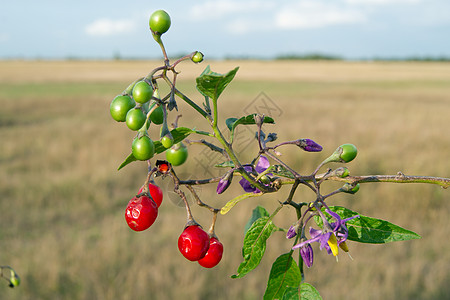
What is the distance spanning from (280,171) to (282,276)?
0.19 metres

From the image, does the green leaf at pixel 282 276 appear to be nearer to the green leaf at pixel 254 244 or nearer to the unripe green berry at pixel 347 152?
the green leaf at pixel 254 244

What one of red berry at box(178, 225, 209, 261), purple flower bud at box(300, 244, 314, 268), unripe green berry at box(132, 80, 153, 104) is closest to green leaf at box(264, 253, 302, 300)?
purple flower bud at box(300, 244, 314, 268)

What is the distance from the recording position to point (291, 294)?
0.66 meters

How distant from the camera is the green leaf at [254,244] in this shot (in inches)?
26.8

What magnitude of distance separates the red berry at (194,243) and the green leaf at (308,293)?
19 cm

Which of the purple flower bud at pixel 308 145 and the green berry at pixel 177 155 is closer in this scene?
the green berry at pixel 177 155

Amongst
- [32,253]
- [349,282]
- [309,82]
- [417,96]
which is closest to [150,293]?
[32,253]

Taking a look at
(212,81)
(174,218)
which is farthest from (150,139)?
(174,218)

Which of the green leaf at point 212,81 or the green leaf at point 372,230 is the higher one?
the green leaf at point 212,81

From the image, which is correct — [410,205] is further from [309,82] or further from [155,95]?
[309,82]

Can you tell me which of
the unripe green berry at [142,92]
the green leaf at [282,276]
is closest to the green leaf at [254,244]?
the green leaf at [282,276]

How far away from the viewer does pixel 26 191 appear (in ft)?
28.5

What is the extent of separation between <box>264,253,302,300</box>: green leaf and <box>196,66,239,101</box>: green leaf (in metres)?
0.31

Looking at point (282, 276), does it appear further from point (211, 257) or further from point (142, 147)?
point (142, 147)
